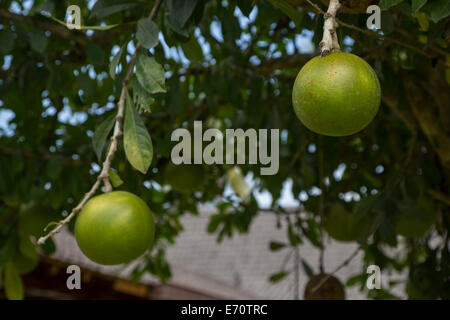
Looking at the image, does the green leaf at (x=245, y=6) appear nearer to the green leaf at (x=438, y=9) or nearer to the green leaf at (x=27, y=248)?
the green leaf at (x=438, y=9)

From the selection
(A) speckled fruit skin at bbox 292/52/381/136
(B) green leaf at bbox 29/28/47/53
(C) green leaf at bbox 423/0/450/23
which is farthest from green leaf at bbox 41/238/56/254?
(C) green leaf at bbox 423/0/450/23

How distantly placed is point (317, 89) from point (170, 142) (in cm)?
128

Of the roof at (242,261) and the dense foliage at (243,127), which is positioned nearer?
the dense foliage at (243,127)

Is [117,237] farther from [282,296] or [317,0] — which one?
[282,296]

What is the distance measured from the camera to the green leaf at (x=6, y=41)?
2.57 m

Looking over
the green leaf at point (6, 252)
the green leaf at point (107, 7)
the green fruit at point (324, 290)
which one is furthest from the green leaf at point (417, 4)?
the green leaf at point (6, 252)

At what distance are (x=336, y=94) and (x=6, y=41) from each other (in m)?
1.73

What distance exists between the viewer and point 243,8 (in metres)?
1.85

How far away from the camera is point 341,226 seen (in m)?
3.13

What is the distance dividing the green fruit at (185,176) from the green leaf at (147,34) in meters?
1.42

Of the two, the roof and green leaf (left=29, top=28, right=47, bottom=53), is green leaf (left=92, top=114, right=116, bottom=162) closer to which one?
green leaf (left=29, top=28, right=47, bottom=53)

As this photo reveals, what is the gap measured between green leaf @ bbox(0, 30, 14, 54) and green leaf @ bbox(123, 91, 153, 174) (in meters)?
1.22

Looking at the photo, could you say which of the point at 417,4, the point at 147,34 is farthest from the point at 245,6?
the point at 417,4

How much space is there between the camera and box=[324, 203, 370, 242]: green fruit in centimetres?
310
